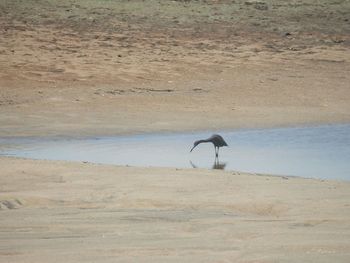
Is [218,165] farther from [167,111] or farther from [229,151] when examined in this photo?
[167,111]

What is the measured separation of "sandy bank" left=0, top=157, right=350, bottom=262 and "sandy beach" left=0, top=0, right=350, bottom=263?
0.04ft

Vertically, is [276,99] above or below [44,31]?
below

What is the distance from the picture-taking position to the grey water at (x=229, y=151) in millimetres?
10352

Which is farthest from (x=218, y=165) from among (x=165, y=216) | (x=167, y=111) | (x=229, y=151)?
(x=167, y=111)

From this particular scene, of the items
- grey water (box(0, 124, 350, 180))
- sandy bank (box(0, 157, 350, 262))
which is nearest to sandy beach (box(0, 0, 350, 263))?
sandy bank (box(0, 157, 350, 262))

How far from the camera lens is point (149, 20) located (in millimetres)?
19828

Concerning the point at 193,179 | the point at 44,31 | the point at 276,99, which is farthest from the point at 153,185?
the point at 44,31

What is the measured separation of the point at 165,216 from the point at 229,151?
197 inches

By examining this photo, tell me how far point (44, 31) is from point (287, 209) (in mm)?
12366

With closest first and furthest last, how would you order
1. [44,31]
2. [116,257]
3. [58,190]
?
[116,257] < [58,190] < [44,31]

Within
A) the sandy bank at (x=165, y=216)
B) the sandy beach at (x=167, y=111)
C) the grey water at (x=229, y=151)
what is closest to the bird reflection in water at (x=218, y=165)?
the grey water at (x=229, y=151)

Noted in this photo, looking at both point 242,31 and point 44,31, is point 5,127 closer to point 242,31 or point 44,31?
point 44,31

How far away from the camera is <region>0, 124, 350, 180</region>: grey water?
10.4m

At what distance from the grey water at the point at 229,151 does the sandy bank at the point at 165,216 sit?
3.95ft
